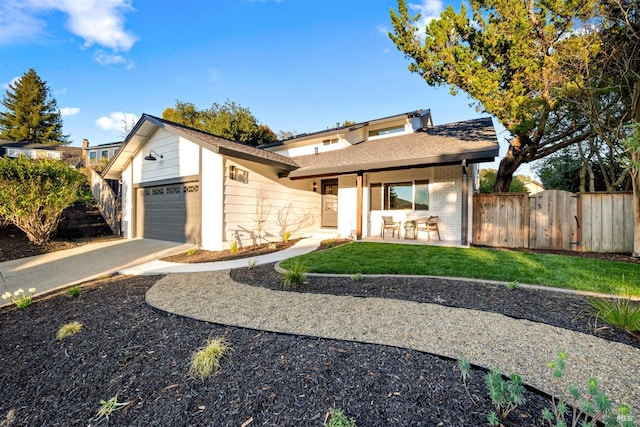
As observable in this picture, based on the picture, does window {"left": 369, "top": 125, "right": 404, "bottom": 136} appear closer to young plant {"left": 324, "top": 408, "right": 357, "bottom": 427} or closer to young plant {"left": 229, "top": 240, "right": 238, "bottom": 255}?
young plant {"left": 229, "top": 240, "right": 238, "bottom": 255}

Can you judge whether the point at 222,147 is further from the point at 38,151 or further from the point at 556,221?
the point at 38,151

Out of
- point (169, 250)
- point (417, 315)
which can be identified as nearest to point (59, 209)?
point (169, 250)

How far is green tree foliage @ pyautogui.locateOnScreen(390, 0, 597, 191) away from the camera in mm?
7512

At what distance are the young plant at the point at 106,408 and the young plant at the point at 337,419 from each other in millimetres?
1561

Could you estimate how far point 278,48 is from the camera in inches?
476

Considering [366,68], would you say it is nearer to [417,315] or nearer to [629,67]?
[629,67]

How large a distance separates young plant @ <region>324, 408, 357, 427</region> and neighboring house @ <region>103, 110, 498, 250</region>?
24.3 ft

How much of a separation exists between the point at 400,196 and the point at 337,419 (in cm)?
958

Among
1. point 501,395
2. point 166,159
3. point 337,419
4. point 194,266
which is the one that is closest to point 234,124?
point 166,159

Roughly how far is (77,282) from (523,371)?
7.65 metres

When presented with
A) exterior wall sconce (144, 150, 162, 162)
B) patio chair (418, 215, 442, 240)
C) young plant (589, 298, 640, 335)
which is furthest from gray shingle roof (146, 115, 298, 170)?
young plant (589, 298, 640, 335)

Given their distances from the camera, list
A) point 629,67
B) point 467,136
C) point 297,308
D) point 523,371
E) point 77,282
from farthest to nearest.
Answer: point 467,136
point 629,67
point 77,282
point 297,308
point 523,371

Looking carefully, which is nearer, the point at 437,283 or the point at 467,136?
the point at 437,283

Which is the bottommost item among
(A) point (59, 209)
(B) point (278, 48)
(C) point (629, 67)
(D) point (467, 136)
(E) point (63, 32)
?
(A) point (59, 209)
